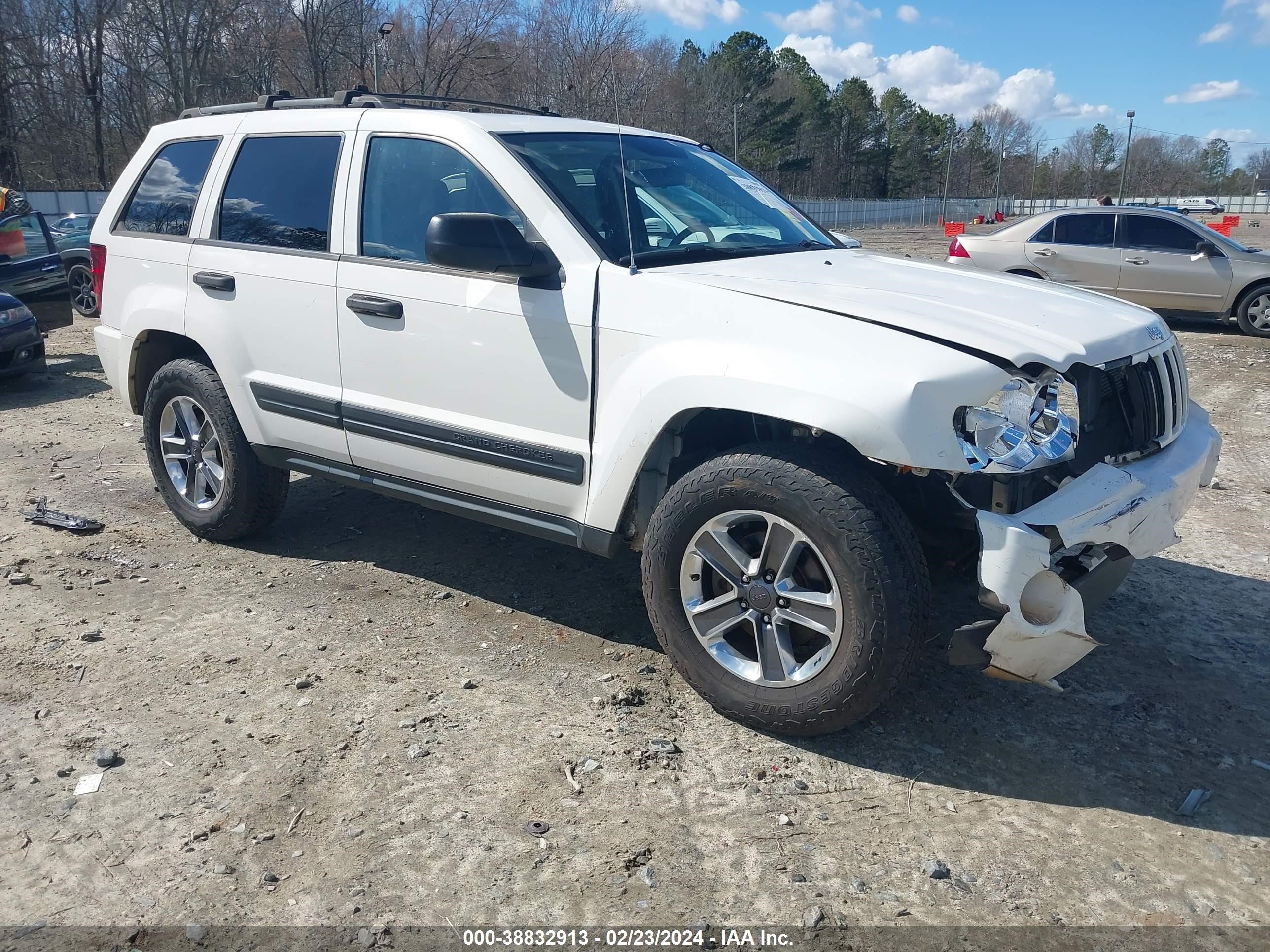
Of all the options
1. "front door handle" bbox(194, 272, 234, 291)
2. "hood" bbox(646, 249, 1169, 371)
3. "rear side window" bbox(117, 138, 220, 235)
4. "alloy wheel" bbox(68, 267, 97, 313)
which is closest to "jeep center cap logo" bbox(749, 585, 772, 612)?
"hood" bbox(646, 249, 1169, 371)

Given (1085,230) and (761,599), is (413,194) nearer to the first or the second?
(761,599)

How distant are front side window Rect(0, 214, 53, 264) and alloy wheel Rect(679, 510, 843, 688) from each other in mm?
11464

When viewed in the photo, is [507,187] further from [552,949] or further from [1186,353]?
[1186,353]

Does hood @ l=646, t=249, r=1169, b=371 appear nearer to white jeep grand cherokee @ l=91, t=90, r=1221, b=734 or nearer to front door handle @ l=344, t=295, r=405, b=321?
white jeep grand cherokee @ l=91, t=90, r=1221, b=734

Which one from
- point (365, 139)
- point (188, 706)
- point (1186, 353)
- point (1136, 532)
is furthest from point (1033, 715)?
point (1186, 353)

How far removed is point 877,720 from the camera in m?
3.43

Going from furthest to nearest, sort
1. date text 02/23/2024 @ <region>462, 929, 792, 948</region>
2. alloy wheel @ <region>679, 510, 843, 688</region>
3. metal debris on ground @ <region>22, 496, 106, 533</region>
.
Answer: metal debris on ground @ <region>22, 496, 106, 533</region>
alloy wheel @ <region>679, 510, 843, 688</region>
date text 02/23/2024 @ <region>462, 929, 792, 948</region>

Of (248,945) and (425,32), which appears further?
(425,32)

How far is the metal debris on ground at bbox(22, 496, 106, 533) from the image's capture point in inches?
211

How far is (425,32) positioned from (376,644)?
47.2 m

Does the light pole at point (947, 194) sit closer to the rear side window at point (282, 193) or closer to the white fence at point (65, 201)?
the white fence at point (65, 201)

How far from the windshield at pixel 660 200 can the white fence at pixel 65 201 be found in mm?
34931

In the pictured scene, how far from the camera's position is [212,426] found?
190 inches

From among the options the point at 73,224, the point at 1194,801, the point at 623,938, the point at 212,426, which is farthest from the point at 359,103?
the point at 73,224
